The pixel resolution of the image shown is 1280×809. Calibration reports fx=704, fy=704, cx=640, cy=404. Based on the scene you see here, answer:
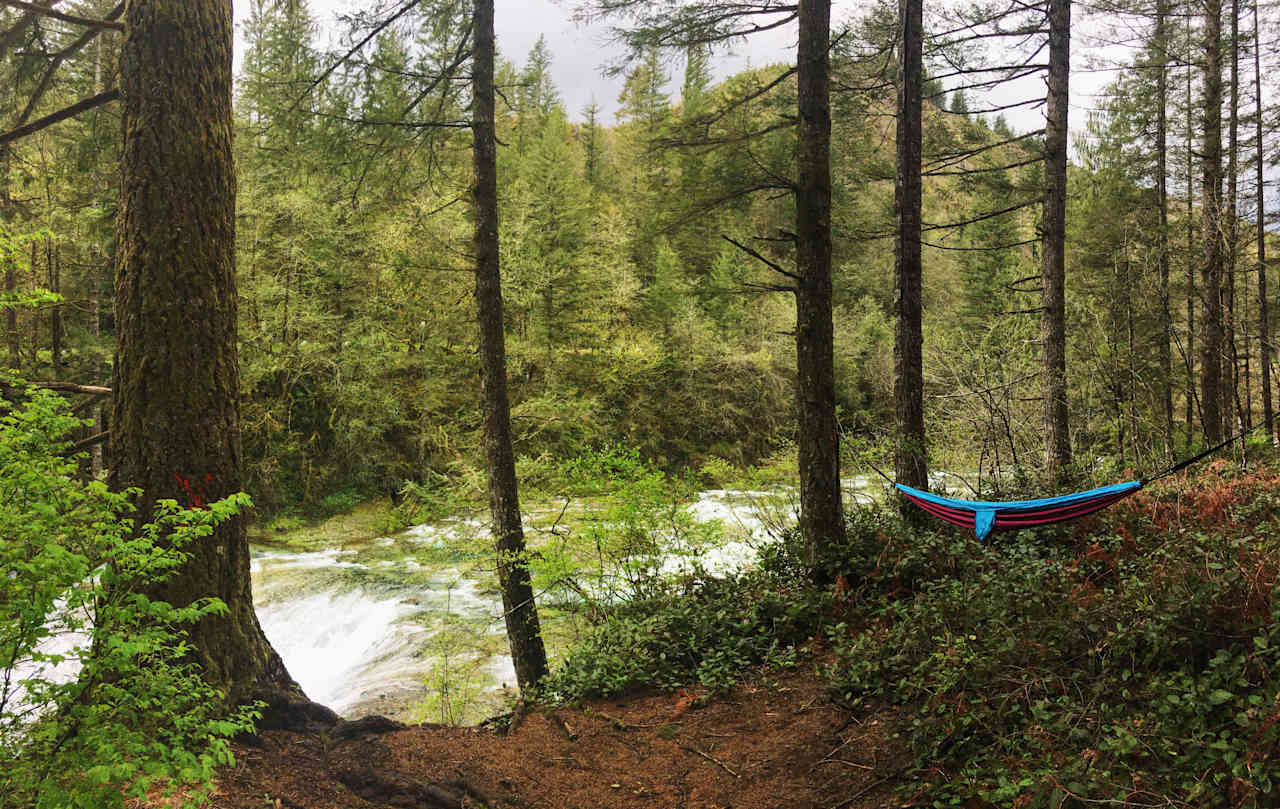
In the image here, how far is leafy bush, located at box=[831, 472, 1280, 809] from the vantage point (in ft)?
7.89

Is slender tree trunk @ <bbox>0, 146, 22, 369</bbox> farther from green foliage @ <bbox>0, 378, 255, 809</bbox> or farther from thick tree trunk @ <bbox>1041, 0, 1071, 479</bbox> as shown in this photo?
thick tree trunk @ <bbox>1041, 0, 1071, 479</bbox>

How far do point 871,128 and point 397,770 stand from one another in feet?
28.7

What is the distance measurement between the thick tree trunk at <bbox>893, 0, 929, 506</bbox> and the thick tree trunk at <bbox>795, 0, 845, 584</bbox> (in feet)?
5.16

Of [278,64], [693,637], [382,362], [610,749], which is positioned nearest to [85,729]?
[610,749]

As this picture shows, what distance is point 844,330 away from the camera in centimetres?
2161

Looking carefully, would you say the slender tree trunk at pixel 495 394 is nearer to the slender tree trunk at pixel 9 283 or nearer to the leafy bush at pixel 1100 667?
the leafy bush at pixel 1100 667

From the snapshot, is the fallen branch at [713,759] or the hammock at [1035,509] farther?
the hammock at [1035,509]

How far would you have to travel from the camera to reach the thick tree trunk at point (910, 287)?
649 cm

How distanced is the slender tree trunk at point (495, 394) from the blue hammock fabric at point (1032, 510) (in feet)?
12.2

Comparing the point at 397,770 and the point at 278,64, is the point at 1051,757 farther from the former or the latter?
the point at 278,64

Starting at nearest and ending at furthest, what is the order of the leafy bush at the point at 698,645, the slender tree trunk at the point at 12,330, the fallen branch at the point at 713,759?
1. the fallen branch at the point at 713,759
2. the leafy bush at the point at 698,645
3. the slender tree trunk at the point at 12,330

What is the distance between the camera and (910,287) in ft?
21.6

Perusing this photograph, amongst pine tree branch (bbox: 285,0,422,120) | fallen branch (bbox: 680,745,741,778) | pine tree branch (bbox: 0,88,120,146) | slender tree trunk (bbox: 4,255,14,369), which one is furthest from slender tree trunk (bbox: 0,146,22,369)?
fallen branch (bbox: 680,745,741,778)

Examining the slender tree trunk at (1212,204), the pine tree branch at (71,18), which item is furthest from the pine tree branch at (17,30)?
the slender tree trunk at (1212,204)
